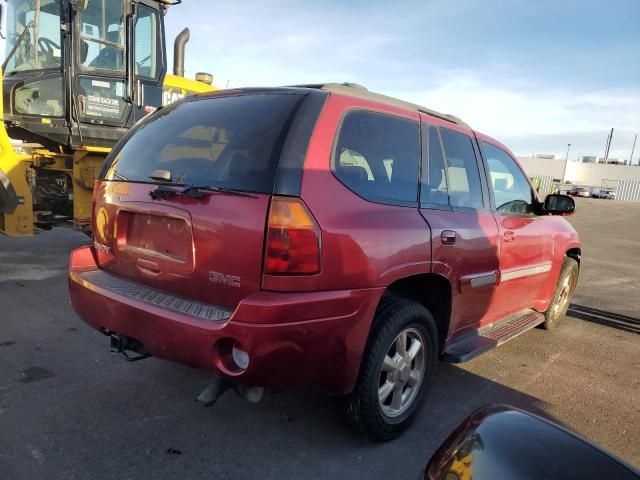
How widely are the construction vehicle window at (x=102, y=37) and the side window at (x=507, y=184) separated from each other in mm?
5476

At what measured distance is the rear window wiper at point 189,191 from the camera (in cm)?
242

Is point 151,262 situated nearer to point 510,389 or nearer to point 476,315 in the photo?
point 476,315

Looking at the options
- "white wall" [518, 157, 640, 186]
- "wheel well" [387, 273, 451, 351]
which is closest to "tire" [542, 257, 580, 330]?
"wheel well" [387, 273, 451, 351]

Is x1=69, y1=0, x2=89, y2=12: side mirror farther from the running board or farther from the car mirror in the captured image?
the car mirror

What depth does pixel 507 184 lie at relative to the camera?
13.8ft

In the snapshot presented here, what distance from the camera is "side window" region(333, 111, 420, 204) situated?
8.56ft

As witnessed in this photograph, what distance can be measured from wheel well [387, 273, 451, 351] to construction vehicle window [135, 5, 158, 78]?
5929 mm

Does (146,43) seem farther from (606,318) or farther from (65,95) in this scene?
(606,318)

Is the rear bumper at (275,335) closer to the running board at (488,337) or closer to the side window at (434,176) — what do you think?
the side window at (434,176)

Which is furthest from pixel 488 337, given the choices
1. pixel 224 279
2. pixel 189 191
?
pixel 189 191

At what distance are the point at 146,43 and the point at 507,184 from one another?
5825mm

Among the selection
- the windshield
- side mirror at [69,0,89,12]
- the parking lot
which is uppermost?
side mirror at [69,0,89,12]

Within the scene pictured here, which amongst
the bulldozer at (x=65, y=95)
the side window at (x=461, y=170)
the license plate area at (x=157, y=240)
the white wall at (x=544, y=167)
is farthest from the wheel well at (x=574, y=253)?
the white wall at (x=544, y=167)

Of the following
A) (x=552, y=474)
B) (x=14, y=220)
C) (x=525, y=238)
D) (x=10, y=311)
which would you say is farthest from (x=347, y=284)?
(x=14, y=220)
